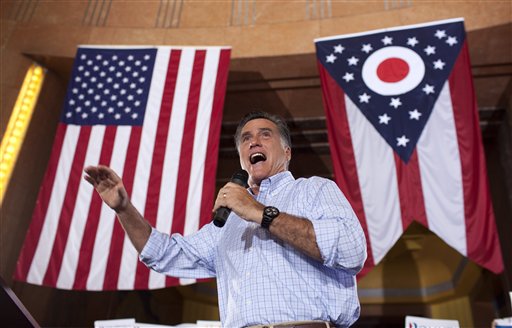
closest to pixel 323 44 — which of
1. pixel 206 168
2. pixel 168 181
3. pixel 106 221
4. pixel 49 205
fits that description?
pixel 206 168

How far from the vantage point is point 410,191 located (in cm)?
422

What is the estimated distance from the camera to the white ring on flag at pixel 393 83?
4.65 m

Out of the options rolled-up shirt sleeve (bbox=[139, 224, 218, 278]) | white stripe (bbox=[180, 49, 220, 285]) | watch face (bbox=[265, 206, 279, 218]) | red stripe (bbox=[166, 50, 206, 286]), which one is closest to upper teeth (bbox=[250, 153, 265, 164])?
rolled-up shirt sleeve (bbox=[139, 224, 218, 278])

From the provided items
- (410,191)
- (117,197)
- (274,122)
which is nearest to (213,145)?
(410,191)

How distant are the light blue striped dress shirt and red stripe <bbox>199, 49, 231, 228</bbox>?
8.46 feet

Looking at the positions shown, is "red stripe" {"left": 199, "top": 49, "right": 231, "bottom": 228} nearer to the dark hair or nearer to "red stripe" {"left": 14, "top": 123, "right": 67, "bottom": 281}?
"red stripe" {"left": 14, "top": 123, "right": 67, "bottom": 281}

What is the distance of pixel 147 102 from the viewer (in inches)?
194

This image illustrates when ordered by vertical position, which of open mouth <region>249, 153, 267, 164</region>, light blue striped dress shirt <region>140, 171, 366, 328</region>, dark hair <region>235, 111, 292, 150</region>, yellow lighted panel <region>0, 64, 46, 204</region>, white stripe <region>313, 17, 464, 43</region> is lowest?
light blue striped dress shirt <region>140, 171, 366, 328</region>

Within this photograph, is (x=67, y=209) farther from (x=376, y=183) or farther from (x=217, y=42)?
(x=376, y=183)

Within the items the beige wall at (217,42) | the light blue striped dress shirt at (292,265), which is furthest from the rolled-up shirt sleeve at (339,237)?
the beige wall at (217,42)

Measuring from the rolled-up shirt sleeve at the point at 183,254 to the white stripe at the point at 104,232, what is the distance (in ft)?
8.37

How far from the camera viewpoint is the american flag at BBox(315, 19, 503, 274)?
161 inches

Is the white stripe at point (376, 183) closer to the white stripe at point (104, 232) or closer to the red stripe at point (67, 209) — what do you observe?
the white stripe at point (104, 232)

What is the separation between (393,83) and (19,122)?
4.00 meters
